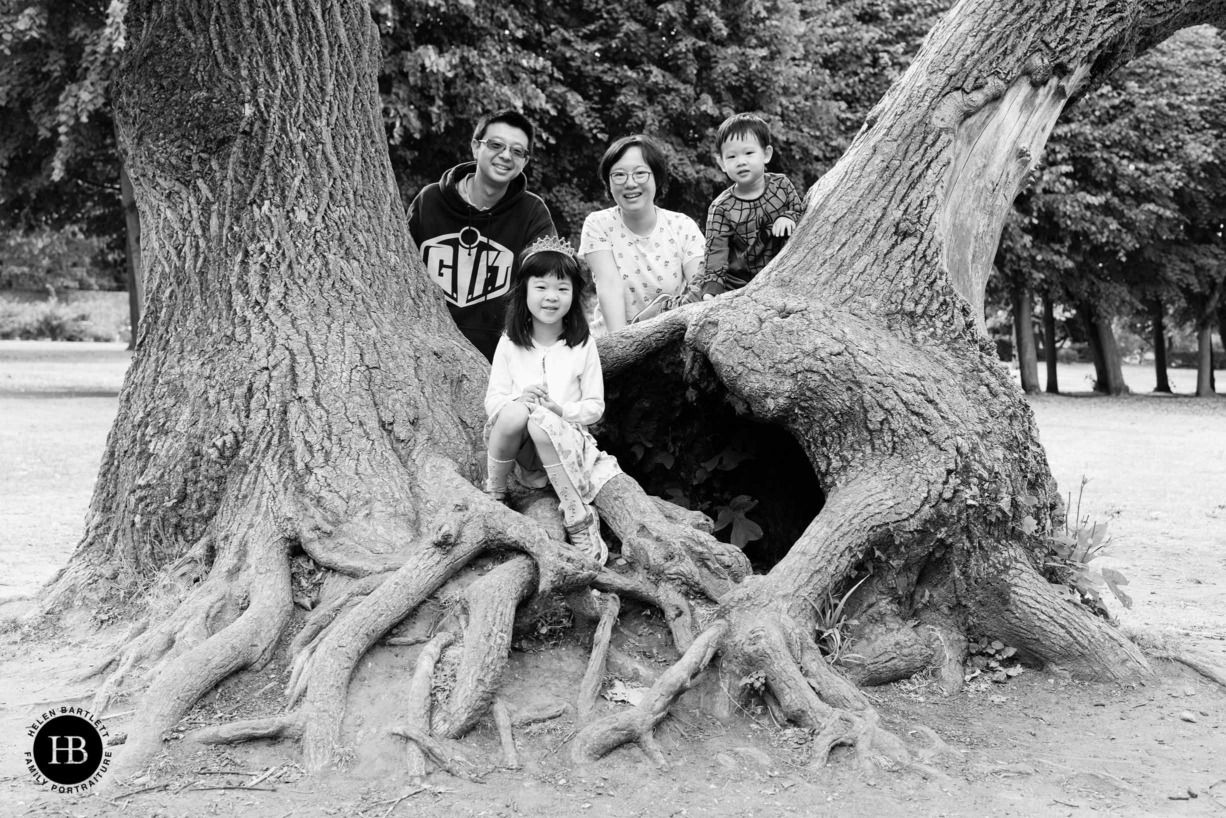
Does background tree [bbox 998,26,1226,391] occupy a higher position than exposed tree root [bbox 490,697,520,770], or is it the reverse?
background tree [bbox 998,26,1226,391]

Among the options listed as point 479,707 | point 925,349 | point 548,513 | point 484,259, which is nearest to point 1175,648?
point 925,349

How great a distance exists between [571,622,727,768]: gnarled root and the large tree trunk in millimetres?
13

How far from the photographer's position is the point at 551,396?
4680 millimetres

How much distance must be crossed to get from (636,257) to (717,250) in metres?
0.45

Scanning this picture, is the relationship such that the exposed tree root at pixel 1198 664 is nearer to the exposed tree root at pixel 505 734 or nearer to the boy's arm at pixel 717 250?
the boy's arm at pixel 717 250

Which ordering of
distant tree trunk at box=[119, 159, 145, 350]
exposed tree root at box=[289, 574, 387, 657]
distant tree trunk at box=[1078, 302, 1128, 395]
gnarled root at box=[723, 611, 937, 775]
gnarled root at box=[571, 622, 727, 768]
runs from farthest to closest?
1. distant tree trunk at box=[1078, 302, 1128, 395]
2. distant tree trunk at box=[119, 159, 145, 350]
3. exposed tree root at box=[289, 574, 387, 657]
4. gnarled root at box=[723, 611, 937, 775]
5. gnarled root at box=[571, 622, 727, 768]

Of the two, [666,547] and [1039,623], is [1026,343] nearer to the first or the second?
[1039,623]

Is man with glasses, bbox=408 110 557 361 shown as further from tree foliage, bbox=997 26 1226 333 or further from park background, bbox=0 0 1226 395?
tree foliage, bbox=997 26 1226 333

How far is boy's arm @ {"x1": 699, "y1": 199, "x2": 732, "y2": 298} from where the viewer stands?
6.21 metres

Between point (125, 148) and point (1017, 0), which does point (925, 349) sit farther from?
point (125, 148)

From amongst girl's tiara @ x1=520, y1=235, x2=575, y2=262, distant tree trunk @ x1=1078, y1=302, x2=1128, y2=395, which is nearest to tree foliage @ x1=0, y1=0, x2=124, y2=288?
girl's tiara @ x1=520, y1=235, x2=575, y2=262

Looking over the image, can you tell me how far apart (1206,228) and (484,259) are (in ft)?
85.2

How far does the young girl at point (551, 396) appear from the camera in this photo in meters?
4.54

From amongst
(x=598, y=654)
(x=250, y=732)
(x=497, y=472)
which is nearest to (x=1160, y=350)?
(x=497, y=472)
